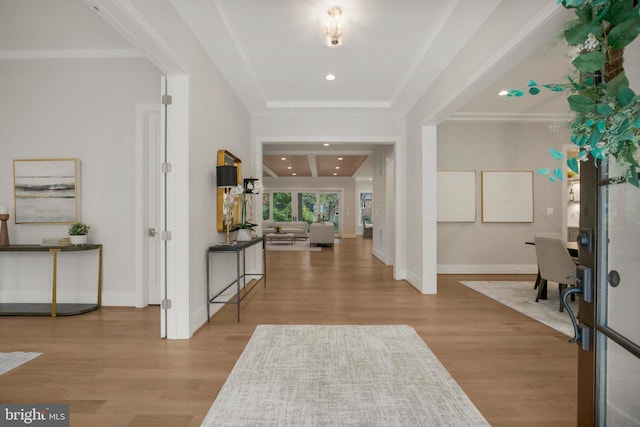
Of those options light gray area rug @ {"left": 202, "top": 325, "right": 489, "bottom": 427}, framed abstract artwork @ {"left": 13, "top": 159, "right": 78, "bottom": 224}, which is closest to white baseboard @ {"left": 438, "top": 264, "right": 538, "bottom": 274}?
light gray area rug @ {"left": 202, "top": 325, "right": 489, "bottom": 427}

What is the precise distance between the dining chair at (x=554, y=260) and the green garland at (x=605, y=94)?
340 cm

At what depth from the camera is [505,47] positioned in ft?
7.88

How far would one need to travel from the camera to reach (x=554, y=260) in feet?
12.0

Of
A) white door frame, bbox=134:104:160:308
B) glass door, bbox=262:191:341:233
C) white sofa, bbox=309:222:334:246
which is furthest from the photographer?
glass door, bbox=262:191:341:233

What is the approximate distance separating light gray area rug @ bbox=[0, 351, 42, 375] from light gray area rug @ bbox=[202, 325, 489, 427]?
1623 millimetres

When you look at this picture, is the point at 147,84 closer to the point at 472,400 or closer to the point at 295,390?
the point at 295,390

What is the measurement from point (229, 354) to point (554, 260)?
3.66 metres

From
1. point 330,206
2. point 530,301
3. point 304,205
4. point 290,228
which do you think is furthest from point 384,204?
point 304,205

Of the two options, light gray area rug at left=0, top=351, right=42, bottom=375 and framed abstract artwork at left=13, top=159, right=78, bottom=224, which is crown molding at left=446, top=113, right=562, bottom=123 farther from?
light gray area rug at left=0, top=351, right=42, bottom=375

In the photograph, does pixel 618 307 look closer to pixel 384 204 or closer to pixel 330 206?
pixel 384 204

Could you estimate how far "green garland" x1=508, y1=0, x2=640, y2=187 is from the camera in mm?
704

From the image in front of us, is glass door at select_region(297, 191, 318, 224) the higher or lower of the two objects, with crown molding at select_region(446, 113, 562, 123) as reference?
lower

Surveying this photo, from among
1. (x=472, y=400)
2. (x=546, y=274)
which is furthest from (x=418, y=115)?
(x=472, y=400)

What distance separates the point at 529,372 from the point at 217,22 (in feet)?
12.0
